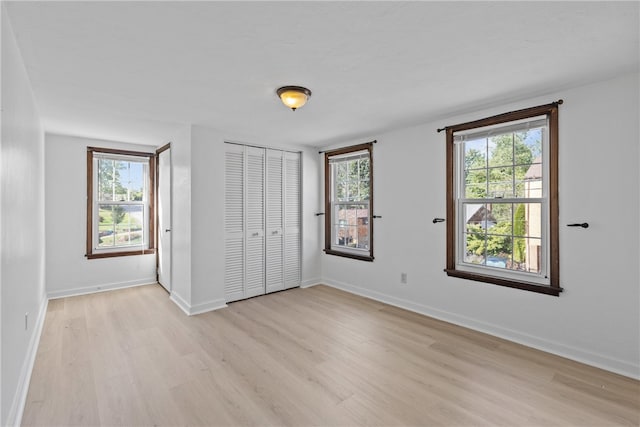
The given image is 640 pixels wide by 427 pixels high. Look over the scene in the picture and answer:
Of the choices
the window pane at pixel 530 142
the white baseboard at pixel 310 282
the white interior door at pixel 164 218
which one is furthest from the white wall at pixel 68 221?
the window pane at pixel 530 142

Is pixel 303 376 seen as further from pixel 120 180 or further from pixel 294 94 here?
pixel 120 180

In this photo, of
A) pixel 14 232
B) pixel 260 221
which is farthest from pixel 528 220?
pixel 14 232

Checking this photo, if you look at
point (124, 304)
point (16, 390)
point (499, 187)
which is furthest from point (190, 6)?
point (124, 304)

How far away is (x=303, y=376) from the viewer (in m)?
2.43

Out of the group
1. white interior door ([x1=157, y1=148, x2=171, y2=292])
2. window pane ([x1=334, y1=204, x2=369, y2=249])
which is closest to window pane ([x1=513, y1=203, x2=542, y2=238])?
window pane ([x1=334, y1=204, x2=369, y2=249])

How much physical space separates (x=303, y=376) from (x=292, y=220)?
2822mm

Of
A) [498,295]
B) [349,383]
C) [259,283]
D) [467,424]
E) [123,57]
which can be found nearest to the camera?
[467,424]

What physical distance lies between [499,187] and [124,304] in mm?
4714

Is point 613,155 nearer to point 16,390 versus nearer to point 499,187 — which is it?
point 499,187

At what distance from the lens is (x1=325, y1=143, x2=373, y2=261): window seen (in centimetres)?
455

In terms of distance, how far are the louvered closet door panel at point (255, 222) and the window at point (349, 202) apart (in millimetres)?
1098

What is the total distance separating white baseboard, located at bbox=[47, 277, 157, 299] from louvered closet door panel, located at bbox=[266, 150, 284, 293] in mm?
2082

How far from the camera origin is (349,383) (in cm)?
233

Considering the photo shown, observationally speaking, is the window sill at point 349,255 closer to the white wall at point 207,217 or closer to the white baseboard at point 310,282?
the white baseboard at point 310,282
